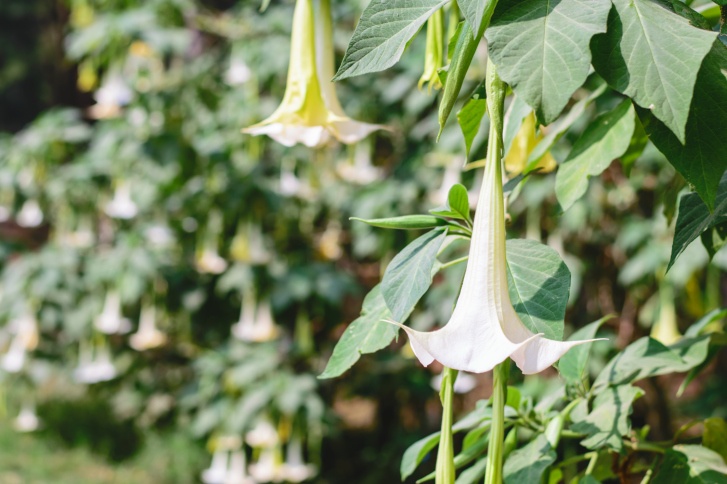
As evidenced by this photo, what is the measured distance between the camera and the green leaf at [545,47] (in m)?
0.37

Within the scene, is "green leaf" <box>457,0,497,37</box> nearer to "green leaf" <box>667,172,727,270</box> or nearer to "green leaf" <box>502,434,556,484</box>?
"green leaf" <box>667,172,727,270</box>

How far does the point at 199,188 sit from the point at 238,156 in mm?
158

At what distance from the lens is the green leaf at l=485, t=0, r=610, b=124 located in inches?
14.4

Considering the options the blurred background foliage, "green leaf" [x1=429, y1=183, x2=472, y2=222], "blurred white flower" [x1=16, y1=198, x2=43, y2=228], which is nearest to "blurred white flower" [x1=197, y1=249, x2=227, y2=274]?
the blurred background foliage

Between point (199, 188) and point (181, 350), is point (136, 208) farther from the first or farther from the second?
point (181, 350)

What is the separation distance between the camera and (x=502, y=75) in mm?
371

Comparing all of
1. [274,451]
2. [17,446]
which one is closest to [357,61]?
[274,451]

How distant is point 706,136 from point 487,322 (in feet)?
0.49

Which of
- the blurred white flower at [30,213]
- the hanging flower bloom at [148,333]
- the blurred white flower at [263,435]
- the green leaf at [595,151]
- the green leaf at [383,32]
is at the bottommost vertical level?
the blurred white flower at [263,435]

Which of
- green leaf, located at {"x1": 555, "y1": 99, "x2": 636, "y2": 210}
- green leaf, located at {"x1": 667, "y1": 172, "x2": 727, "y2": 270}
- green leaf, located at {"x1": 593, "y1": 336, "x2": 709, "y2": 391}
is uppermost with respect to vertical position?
green leaf, located at {"x1": 555, "y1": 99, "x2": 636, "y2": 210}

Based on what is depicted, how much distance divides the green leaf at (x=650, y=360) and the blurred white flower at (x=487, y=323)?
0.29 meters

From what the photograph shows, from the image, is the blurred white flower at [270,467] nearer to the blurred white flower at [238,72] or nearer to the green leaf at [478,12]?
the blurred white flower at [238,72]

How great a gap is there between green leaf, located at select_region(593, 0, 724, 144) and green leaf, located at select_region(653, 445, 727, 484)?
13.1 inches

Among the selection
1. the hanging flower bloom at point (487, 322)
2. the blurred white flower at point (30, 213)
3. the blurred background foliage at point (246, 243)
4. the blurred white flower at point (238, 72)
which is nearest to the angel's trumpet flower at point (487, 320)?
the hanging flower bloom at point (487, 322)
